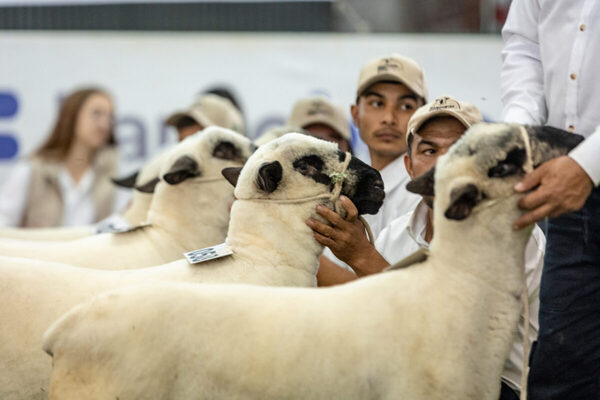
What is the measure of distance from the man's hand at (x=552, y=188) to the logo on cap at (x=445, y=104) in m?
1.10

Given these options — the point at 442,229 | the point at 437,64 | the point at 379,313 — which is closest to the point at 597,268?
the point at 442,229

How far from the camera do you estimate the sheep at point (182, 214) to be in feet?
14.9

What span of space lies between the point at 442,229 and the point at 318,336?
585 mm

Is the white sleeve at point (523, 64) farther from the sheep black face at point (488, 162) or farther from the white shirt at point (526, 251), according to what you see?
the sheep black face at point (488, 162)

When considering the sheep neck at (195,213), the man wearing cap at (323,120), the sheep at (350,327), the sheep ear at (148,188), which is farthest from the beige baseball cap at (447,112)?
the man wearing cap at (323,120)

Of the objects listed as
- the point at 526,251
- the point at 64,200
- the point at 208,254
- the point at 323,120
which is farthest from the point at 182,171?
the point at 64,200

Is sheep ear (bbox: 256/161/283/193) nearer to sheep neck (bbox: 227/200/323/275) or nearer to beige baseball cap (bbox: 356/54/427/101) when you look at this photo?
sheep neck (bbox: 227/200/323/275)

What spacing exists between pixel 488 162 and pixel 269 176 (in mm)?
1036

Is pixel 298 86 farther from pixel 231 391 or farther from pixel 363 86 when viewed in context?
pixel 231 391

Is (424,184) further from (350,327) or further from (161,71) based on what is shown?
(161,71)

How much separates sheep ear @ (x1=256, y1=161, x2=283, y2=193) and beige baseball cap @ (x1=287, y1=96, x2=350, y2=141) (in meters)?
2.59

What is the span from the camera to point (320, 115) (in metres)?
6.16

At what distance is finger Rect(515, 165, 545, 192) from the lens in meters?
2.87

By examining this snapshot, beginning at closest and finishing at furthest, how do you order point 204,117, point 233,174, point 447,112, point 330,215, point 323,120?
point 330,215 → point 447,112 → point 233,174 → point 323,120 → point 204,117
